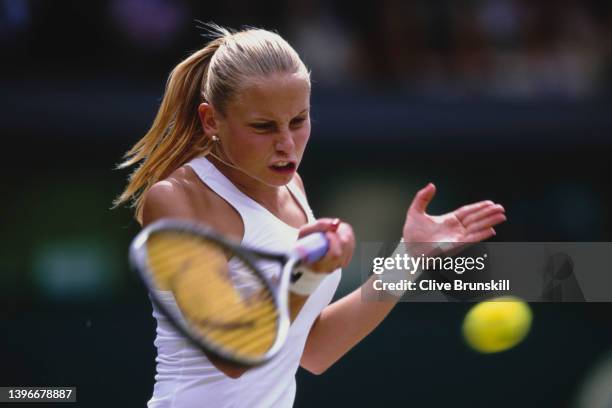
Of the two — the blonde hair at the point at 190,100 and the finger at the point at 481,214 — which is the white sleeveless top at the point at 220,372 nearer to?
the blonde hair at the point at 190,100

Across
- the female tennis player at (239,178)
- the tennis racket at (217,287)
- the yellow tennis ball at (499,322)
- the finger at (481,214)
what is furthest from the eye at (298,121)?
the yellow tennis ball at (499,322)

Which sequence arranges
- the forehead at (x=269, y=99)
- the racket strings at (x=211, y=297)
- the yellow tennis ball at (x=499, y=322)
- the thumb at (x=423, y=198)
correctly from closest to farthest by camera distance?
the racket strings at (x=211, y=297), the forehead at (x=269, y=99), the thumb at (x=423, y=198), the yellow tennis ball at (x=499, y=322)

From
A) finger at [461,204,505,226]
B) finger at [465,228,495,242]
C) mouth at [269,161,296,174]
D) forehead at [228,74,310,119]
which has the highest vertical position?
forehead at [228,74,310,119]

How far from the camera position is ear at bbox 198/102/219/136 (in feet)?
9.70

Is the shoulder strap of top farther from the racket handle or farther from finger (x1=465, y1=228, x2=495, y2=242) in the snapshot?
the racket handle

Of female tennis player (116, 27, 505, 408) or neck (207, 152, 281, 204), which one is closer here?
female tennis player (116, 27, 505, 408)

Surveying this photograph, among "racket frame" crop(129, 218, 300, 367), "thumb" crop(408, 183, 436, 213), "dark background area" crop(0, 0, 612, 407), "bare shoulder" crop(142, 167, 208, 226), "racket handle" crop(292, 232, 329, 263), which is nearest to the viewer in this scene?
"racket frame" crop(129, 218, 300, 367)

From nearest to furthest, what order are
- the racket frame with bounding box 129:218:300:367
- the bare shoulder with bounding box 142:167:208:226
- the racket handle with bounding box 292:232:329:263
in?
1. the racket frame with bounding box 129:218:300:367
2. the racket handle with bounding box 292:232:329:263
3. the bare shoulder with bounding box 142:167:208:226

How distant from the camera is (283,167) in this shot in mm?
2895

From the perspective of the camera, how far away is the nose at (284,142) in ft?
9.29

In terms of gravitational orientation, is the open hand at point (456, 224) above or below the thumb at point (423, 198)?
below

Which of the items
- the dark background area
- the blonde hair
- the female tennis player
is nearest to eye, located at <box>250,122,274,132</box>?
the female tennis player

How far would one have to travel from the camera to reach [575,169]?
7.76 metres

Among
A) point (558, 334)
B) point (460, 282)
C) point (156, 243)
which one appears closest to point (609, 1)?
point (558, 334)
